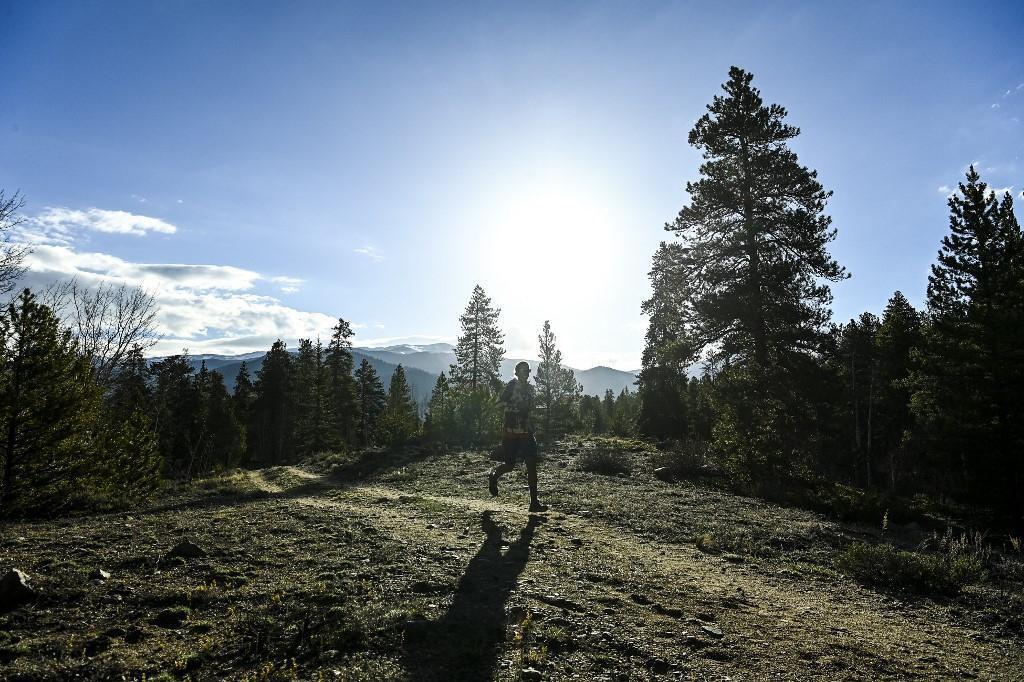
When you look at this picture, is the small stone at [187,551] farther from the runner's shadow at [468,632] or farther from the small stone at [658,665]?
the small stone at [658,665]

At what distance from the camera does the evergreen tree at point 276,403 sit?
50.9 meters

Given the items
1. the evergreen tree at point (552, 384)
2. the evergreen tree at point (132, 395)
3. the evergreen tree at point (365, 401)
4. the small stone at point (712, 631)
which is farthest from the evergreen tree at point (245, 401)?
the small stone at point (712, 631)

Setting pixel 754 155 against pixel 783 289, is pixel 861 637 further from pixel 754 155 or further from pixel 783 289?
pixel 754 155

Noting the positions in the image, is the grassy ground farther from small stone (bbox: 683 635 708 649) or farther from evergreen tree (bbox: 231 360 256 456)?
evergreen tree (bbox: 231 360 256 456)

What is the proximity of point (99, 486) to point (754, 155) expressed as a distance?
21.1m

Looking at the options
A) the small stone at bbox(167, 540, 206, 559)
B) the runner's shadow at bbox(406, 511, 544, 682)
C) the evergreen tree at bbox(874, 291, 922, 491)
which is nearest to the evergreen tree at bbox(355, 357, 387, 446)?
the evergreen tree at bbox(874, 291, 922, 491)

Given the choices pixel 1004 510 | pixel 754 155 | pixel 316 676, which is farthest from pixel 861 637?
pixel 1004 510

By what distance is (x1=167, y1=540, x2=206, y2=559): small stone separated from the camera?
5.50m

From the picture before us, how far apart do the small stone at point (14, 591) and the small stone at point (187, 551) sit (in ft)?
4.86

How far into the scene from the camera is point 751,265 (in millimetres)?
17406

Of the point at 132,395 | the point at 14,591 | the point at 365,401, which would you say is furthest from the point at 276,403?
the point at 14,591

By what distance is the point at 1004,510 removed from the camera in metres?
17.6

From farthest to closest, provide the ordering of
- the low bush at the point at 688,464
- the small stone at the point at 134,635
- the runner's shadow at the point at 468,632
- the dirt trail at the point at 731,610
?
the low bush at the point at 688,464
the dirt trail at the point at 731,610
the small stone at the point at 134,635
the runner's shadow at the point at 468,632

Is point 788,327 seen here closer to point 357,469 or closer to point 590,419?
point 357,469
